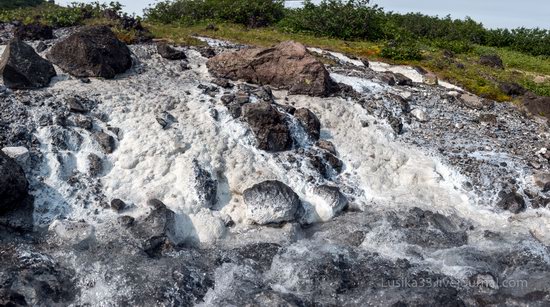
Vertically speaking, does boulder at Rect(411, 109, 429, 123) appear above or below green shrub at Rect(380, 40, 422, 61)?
below

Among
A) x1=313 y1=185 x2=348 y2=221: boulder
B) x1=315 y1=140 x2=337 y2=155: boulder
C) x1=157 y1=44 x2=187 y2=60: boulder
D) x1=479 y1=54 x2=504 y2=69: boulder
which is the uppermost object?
x1=479 y1=54 x2=504 y2=69: boulder

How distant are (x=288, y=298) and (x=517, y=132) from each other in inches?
415

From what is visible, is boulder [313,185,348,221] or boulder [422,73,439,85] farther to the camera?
boulder [422,73,439,85]

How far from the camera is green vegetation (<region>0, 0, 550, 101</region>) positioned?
2162 cm

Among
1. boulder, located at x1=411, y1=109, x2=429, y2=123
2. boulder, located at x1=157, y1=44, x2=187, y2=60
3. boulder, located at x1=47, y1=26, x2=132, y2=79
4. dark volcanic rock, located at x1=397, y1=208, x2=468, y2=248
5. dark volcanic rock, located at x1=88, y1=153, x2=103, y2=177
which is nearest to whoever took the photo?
dark volcanic rock, located at x1=397, y1=208, x2=468, y2=248

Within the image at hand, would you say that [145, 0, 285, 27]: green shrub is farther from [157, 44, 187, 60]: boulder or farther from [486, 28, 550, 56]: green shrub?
[486, 28, 550, 56]: green shrub

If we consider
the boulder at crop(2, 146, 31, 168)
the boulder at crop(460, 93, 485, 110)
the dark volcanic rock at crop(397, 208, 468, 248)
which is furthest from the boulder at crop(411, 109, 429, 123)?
the boulder at crop(2, 146, 31, 168)

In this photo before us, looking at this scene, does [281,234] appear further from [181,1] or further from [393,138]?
[181,1]

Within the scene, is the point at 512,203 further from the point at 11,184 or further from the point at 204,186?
the point at 11,184

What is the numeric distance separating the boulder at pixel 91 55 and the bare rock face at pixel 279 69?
2928mm

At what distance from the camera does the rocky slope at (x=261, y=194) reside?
31.3 ft

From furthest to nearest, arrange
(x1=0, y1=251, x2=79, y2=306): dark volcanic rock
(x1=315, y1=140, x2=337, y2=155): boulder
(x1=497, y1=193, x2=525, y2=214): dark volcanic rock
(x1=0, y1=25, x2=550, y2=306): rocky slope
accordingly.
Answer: (x1=315, y1=140, x2=337, y2=155): boulder < (x1=497, y1=193, x2=525, y2=214): dark volcanic rock < (x1=0, y1=25, x2=550, y2=306): rocky slope < (x1=0, y1=251, x2=79, y2=306): dark volcanic rock

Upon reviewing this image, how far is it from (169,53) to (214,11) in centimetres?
1233

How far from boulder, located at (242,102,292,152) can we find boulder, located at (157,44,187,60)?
4.49 m
